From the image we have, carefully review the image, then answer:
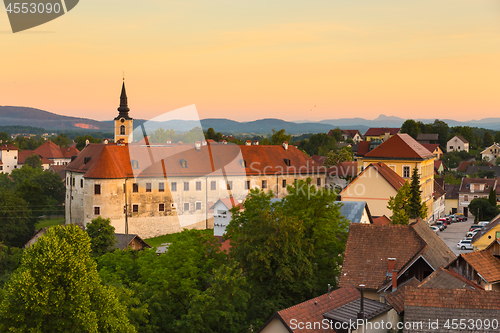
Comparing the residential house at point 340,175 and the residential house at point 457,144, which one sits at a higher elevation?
the residential house at point 457,144

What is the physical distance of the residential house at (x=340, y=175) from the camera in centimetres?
7419

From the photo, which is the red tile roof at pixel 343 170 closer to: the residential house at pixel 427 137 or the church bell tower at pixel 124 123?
the church bell tower at pixel 124 123

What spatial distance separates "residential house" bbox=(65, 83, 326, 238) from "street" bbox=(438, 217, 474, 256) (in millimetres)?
17554

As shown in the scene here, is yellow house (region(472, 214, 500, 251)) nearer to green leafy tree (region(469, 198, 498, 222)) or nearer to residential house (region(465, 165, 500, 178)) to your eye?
green leafy tree (region(469, 198, 498, 222))

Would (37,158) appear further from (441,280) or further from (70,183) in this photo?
(441,280)

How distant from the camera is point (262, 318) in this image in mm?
22875

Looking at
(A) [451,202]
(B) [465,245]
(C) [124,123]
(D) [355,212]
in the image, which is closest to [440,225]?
(B) [465,245]

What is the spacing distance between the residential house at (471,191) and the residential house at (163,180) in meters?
30.8

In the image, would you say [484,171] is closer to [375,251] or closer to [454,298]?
[375,251]

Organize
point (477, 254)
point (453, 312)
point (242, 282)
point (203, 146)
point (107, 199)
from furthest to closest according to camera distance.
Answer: point (203, 146), point (107, 199), point (242, 282), point (477, 254), point (453, 312)

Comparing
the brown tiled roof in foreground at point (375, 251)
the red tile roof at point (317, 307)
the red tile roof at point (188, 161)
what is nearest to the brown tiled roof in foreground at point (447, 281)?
the brown tiled roof in foreground at point (375, 251)

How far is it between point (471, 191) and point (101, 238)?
61167 millimetres

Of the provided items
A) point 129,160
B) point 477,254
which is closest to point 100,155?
point 129,160

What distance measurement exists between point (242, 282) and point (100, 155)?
1444 inches
